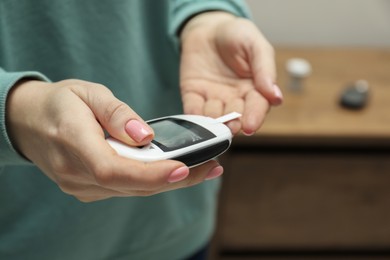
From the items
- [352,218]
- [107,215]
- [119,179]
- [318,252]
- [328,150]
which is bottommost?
[318,252]

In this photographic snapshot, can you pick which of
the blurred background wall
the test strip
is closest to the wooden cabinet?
the blurred background wall

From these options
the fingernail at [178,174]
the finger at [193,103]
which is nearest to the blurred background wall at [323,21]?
the finger at [193,103]

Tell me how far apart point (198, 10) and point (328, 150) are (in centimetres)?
66

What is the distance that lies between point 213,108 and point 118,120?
18 cm

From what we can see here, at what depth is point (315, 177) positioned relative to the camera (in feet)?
4.00

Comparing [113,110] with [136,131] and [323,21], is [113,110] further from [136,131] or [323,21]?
[323,21]

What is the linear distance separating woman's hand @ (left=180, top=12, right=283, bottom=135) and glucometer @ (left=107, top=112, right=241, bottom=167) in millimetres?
39

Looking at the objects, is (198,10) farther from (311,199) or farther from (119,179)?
(311,199)

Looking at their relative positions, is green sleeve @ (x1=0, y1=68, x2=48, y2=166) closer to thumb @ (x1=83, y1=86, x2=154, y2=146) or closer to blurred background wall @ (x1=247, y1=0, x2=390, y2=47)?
thumb @ (x1=83, y1=86, x2=154, y2=146)

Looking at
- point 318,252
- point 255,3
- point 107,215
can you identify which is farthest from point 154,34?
point 318,252

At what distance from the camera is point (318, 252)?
1368 mm

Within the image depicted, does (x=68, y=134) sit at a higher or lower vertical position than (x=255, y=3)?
higher

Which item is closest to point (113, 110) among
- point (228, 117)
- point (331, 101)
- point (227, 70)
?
point (228, 117)

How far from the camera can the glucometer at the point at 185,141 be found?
0.41 meters
